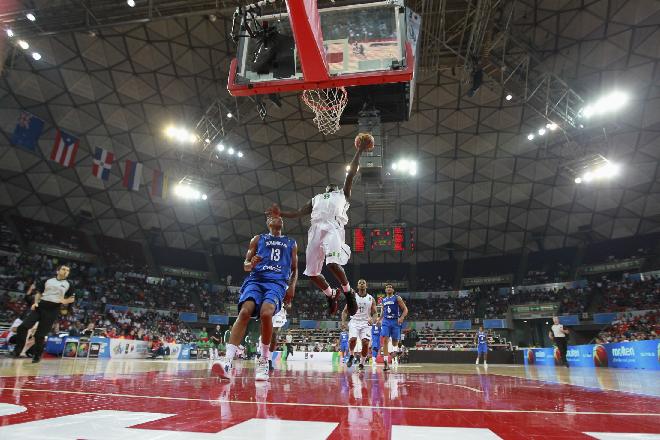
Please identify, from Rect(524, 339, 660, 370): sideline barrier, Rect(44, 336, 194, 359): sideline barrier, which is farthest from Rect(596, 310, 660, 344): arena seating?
Rect(44, 336, 194, 359): sideline barrier

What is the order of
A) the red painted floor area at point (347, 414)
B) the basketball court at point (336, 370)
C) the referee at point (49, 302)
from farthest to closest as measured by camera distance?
the referee at point (49, 302) < the basketball court at point (336, 370) < the red painted floor area at point (347, 414)

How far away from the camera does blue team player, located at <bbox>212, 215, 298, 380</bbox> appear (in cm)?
441

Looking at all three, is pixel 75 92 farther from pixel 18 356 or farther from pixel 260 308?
pixel 260 308

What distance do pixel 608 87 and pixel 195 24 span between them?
21.3 m

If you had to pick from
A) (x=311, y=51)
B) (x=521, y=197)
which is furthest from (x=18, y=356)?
(x=521, y=197)

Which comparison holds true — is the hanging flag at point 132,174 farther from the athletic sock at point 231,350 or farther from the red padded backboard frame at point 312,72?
the athletic sock at point 231,350

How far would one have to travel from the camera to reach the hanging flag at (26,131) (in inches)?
708

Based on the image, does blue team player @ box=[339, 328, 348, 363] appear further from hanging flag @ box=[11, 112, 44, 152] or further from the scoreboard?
hanging flag @ box=[11, 112, 44, 152]

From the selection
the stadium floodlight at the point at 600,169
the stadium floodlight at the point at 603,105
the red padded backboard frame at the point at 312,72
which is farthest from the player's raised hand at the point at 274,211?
the stadium floodlight at the point at 600,169

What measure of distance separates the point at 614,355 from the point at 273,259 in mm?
17266

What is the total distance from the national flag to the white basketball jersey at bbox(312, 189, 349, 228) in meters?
18.0

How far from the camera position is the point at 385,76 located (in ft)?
23.7

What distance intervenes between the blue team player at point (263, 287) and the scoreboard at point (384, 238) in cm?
2093

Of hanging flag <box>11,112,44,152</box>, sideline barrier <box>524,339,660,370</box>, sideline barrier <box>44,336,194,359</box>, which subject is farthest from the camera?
hanging flag <box>11,112,44,152</box>
